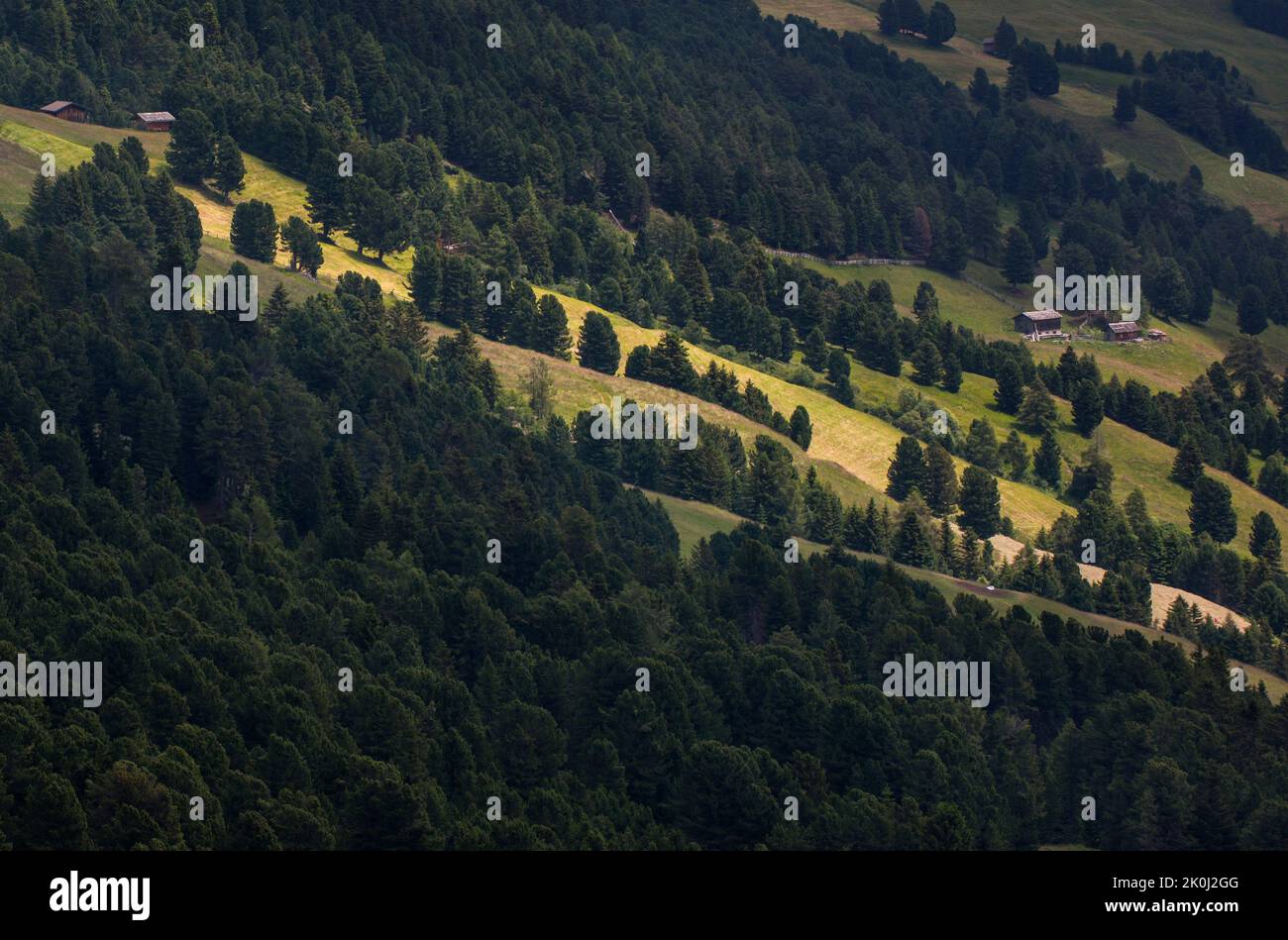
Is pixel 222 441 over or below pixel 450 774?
over

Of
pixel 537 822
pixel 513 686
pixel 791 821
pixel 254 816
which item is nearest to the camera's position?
pixel 254 816

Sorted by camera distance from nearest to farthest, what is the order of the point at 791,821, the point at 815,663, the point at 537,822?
the point at 537,822
the point at 791,821
the point at 815,663

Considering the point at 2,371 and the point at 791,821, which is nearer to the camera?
the point at 791,821

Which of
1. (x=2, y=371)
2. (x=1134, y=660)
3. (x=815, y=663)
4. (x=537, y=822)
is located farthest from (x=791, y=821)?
(x=2, y=371)

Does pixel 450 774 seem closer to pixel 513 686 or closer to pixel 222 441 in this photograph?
pixel 513 686
